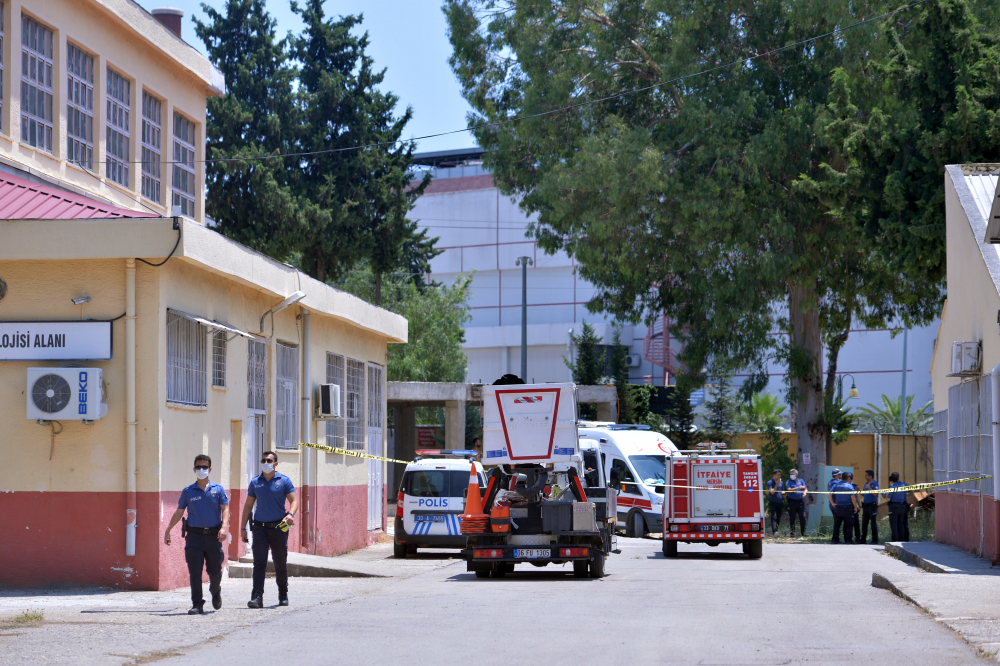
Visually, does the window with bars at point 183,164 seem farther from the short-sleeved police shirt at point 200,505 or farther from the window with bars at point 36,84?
the short-sleeved police shirt at point 200,505

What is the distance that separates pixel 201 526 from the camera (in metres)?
12.6

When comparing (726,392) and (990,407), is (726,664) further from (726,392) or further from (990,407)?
(726,392)

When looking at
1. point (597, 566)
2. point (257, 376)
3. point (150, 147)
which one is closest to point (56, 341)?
point (257, 376)

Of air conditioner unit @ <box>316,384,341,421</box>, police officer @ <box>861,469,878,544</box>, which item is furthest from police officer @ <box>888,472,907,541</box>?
air conditioner unit @ <box>316,384,341,421</box>

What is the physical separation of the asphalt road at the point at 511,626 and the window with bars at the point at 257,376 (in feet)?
10.7

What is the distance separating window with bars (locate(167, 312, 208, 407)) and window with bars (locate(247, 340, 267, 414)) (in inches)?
76.4

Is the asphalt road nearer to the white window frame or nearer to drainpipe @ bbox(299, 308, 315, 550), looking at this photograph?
drainpipe @ bbox(299, 308, 315, 550)

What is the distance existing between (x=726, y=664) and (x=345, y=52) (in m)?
36.5

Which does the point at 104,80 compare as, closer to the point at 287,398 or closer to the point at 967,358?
the point at 287,398

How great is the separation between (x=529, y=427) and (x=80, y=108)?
8715 millimetres

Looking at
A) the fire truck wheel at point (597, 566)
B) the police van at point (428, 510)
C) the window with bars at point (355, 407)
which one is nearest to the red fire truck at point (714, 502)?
the police van at point (428, 510)

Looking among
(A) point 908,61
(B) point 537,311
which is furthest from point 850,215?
(B) point 537,311

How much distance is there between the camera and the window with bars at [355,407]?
2420 cm

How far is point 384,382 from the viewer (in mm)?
27344
